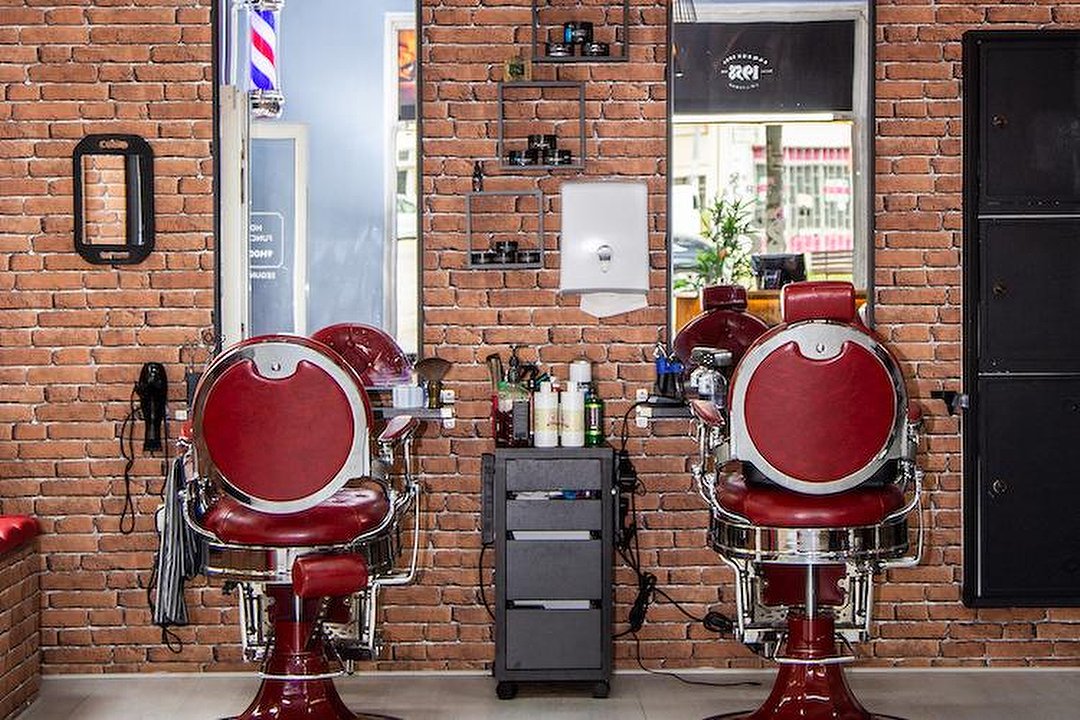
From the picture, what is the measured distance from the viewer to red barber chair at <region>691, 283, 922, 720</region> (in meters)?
3.97

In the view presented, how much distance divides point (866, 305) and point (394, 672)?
6.94 ft

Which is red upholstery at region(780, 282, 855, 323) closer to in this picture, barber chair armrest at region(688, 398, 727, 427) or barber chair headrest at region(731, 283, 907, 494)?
barber chair headrest at region(731, 283, 907, 494)

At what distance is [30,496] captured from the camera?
520 centimetres

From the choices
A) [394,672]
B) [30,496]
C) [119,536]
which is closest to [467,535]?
[394,672]

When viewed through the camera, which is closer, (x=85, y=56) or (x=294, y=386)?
(x=294, y=386)

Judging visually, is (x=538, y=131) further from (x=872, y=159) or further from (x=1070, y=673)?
(x=1070, y=673)

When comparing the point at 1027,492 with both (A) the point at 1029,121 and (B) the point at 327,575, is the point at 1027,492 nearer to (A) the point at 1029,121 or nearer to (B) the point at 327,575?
(A) the point at 1029,121

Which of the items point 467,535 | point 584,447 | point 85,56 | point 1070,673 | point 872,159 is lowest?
point 1070,673

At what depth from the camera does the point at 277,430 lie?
394cm

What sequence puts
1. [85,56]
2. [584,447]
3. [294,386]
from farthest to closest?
1. [85,56]
2. [584,447]
3. [294,386]

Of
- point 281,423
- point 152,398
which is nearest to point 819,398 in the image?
point 281,423

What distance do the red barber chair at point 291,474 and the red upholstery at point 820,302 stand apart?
46.7 inches

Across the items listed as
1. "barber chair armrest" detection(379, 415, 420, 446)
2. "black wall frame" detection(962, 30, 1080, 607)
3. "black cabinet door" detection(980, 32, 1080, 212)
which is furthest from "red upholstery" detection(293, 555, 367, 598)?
"black cabinet door" detection(980, 32, 1080, 212)

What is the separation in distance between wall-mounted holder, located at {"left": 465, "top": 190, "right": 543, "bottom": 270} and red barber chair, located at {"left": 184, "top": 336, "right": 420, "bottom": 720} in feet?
3.64
